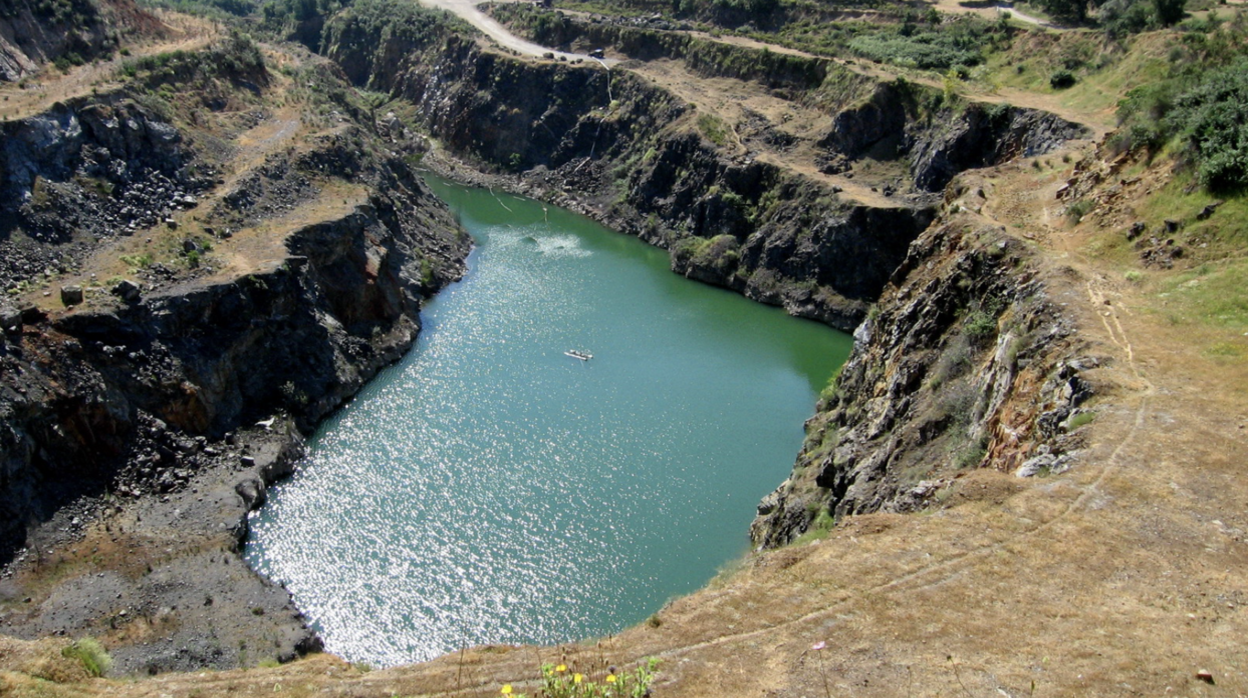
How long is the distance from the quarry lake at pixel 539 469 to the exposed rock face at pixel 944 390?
17.5ft

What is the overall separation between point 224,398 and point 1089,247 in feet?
141

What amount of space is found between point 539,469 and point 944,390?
2058 cm

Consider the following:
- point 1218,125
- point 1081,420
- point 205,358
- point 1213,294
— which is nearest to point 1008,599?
point 1081,420

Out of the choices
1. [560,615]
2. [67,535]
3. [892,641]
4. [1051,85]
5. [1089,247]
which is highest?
[1051,85]

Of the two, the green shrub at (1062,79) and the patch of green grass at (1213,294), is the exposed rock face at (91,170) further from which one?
the green shrub at (1062,79)

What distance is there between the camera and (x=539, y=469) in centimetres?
4378

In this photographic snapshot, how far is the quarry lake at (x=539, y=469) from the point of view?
34906mm

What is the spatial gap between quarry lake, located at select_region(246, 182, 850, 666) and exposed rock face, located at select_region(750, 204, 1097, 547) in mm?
5347

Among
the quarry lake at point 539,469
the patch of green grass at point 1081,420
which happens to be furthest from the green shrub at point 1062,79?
the patch of green grass at point 1081,420

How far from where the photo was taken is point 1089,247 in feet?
121

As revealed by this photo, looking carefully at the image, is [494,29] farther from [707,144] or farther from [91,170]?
[91,170]

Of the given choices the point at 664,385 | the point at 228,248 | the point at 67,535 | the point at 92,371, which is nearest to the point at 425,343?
the point at 228,248

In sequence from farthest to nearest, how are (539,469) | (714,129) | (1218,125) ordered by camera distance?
(714,129) < (539,469) < (1218,125)

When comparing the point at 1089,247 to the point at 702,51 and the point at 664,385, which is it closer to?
the point at 664,385
